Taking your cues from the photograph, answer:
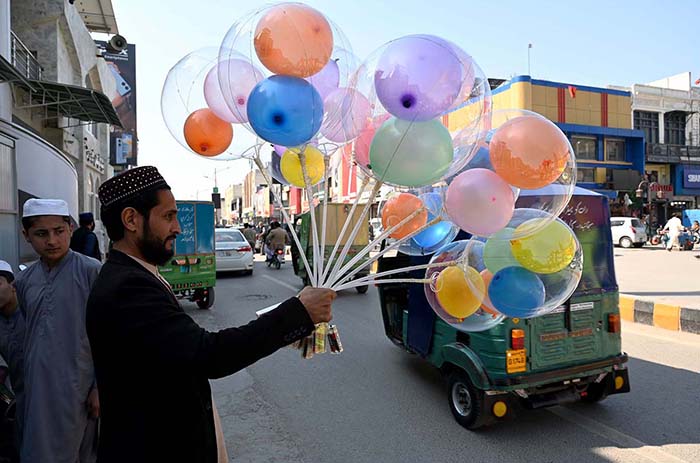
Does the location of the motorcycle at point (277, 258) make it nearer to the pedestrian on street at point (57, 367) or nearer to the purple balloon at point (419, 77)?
the pedestrian on street at point (57, 367)

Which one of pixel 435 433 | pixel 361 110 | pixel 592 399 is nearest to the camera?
pixel 361 110

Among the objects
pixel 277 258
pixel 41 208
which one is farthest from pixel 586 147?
pixel 41 208

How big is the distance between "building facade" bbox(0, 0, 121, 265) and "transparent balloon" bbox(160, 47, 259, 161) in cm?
305

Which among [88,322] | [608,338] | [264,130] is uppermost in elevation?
[264,130]

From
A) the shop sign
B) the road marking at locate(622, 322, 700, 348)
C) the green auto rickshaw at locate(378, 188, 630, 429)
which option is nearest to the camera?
the green auto rickshaw at locate(378, 188, 630, 429)

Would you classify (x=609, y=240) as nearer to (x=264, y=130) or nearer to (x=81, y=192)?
(x=264, y=130)

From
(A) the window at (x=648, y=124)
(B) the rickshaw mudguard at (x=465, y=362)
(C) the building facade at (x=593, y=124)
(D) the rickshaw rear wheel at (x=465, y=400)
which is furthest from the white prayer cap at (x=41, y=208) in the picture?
(A) the window at (x=648, y=124)

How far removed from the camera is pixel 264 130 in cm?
222

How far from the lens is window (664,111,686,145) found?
34688mm

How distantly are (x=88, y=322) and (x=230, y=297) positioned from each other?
983 cm

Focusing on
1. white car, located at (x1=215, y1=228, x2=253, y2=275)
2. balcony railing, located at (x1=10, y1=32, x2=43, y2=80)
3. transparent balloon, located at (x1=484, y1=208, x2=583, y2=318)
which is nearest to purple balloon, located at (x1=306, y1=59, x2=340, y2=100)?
transparent balloon, located at (x1=484, y1=208, x2=583, y2=318)

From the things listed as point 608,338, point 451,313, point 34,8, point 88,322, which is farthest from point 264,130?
point 34,8

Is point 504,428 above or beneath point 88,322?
beneath

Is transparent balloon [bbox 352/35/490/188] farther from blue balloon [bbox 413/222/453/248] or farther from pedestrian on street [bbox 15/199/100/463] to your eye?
pedestrian on street [bbox 15/199/100/463]
